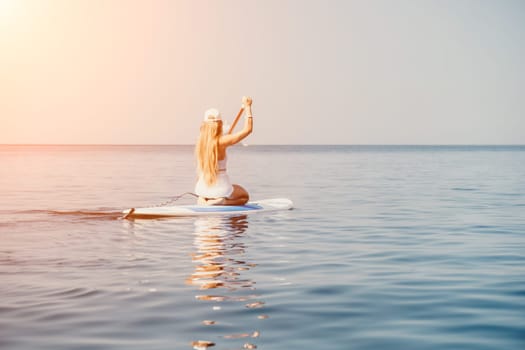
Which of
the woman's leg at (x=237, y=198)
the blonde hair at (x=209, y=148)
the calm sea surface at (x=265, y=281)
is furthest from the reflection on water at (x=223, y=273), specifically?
the woman's leg at (x=237, y=198)

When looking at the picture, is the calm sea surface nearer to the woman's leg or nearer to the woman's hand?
the woman's leg

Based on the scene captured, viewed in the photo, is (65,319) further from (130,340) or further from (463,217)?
(463,217)

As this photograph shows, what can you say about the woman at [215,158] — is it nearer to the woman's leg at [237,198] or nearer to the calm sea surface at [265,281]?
the woman's leg at [237,198]

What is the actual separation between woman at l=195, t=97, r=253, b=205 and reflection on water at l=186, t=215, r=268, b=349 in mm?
1848

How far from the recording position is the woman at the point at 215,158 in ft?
49.0

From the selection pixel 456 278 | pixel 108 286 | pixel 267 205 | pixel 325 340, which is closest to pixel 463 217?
pixel 267 205

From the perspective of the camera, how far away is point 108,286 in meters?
7.91

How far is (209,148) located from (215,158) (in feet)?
0.74

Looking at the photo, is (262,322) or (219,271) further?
(219,271)

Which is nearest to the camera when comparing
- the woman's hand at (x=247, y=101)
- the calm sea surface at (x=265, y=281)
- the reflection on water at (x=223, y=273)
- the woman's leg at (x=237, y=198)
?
the calm sea surface at (x=265, y=281)

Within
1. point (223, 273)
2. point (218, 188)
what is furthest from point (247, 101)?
point (223, 273)

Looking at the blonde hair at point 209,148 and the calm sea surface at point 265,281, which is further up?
the blonde hair at point 209,148

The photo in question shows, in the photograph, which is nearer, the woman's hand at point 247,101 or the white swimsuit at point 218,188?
the woman's hand at point 247,101

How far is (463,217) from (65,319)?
10.7 metres
